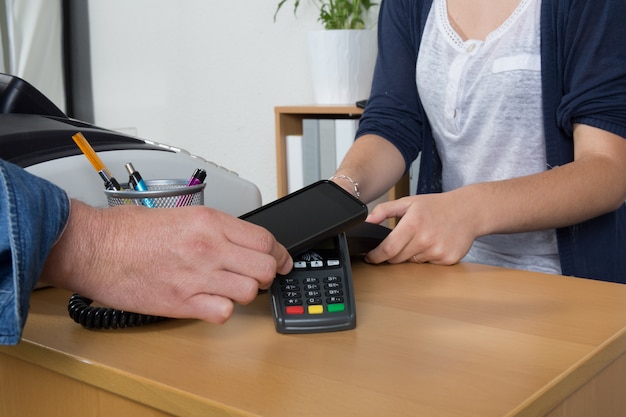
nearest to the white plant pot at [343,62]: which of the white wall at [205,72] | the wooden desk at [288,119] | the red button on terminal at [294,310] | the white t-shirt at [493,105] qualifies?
the wooden desk at [288,119]

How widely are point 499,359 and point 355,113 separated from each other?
1653 mm

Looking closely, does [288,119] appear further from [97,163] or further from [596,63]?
[97,163]

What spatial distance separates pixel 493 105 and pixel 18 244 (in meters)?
0.92

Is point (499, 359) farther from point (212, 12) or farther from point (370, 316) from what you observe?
point (212, 12)

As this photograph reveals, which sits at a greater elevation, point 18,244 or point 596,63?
point 596,63

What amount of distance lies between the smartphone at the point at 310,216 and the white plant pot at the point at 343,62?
1.54 meters

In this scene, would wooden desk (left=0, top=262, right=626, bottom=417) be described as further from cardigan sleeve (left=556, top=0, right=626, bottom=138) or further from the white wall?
the white wall

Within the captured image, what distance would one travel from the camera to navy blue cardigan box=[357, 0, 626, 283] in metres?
1.18

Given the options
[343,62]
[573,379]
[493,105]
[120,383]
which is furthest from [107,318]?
[343,62]

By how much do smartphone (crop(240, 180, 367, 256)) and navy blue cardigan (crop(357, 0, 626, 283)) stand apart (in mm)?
507

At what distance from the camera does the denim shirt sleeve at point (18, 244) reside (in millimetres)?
605

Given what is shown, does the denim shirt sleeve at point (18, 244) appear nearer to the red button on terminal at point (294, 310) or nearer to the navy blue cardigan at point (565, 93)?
the red button on terminal at point (294, 310)

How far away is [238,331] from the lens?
0.74m

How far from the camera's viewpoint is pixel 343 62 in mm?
2391
